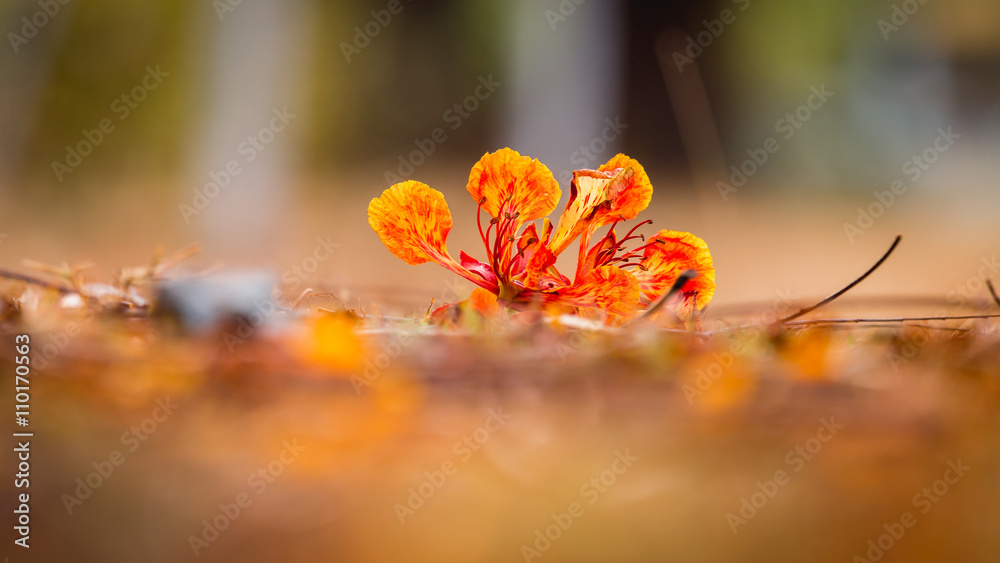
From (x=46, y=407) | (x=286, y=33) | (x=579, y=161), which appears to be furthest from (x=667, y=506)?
(x=286, y=33)
